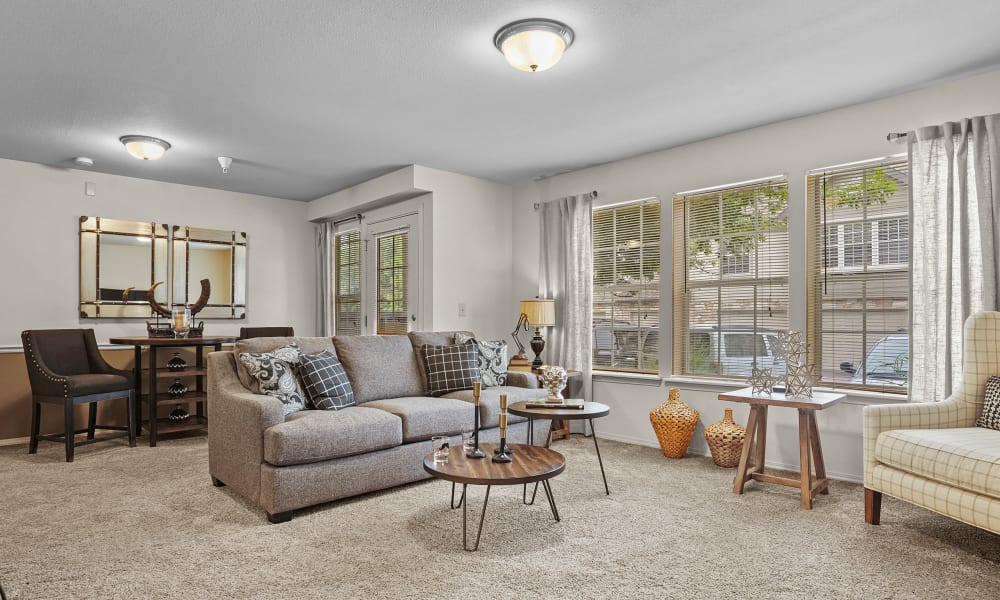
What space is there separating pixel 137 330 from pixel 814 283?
5.89 meters

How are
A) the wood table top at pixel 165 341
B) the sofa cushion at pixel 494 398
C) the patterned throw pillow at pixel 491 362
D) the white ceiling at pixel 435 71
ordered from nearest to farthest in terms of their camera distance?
the white ceiling at pixel 435 71
the sofa cushion at pixel 494 398
the patterned throw pillow at pixel 491 362
the wood table top at pixel 165 341

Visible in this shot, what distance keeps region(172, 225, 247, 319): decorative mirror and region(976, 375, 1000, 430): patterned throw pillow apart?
6161mm

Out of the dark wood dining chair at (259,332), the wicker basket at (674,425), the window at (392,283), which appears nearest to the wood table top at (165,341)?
the dark wood dining chair at (259,332)

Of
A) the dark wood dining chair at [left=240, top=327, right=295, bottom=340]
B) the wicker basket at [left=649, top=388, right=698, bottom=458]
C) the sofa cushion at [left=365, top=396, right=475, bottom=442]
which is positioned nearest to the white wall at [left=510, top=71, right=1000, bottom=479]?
the wicker basket at [left=649, top=388, right=698, bottom=458]

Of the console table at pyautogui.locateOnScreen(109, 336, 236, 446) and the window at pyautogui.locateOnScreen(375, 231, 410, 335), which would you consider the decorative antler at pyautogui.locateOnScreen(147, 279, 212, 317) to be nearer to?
the console table at pyautogui.locateOnScreen(109, 336, 236, 446)

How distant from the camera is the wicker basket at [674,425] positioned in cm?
425

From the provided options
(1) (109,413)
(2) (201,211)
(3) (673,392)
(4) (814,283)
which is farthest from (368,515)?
(2) (201,211)

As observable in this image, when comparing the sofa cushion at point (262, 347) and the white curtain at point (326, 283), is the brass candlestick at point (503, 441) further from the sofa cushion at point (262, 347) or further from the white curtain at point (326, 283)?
the white curtain at point (326, 283)

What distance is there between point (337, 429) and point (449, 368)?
1.26m

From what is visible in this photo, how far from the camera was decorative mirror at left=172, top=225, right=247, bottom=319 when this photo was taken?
5.84 metres

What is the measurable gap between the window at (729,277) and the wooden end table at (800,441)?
2.37ft

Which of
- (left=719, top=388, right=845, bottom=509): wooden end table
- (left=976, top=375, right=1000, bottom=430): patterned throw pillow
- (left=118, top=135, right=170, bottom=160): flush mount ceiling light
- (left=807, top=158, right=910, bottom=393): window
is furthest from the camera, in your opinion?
(left=118, top=135, right=170, bottom=160): flush mount ceiling light

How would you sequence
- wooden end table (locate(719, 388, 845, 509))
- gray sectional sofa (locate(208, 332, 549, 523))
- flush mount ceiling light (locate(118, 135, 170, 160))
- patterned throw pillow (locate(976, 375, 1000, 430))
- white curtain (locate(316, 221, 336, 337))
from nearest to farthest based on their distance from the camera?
patterned throw pillow (locate(976, 375, 1000, 430)), gray sectional sofa (locate(208, 332, 549, 523)), wooden end table (locate(719, 388, 845, 509)), flush mount ceiling light (locate(118, 135, 170, 160)), white curtain (locate(316, 221, 336, 337))

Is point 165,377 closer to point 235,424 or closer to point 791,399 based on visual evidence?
point 235,424
